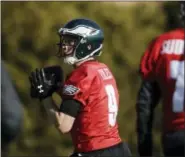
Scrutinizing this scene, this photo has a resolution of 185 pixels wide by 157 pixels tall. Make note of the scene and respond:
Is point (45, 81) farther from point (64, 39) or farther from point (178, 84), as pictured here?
point (178, 84)

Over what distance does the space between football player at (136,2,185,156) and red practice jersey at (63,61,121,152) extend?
0.82 meters

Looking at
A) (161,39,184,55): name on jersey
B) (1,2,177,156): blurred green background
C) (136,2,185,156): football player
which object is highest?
(161,39,184,55): name on jersey

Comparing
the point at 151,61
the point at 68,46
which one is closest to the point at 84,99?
the point at 68,46

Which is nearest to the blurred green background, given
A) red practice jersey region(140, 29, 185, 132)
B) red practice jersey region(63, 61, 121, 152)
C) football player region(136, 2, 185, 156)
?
football player region(136, 2, 185, 156)

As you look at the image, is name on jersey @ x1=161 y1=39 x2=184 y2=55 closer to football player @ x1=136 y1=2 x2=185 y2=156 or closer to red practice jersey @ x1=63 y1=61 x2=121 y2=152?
football player @ x1=136 y1=2 x2=185 y2=156

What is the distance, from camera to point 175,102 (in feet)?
21.6

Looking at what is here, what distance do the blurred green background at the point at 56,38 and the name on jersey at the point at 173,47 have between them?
4.86 metres

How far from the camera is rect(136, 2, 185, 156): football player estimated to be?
21.6 feet

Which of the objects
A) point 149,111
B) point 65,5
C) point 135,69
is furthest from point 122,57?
point 149,111

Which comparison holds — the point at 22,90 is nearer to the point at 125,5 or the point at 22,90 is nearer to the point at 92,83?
the point at 125,5

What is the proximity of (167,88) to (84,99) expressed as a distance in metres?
1.05

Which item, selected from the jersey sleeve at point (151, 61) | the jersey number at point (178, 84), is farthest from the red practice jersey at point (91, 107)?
the jersey sleeve at point (151, 61)

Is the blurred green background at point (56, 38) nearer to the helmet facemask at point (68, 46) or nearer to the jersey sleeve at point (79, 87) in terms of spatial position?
the helmet facemask at point (68, 46)

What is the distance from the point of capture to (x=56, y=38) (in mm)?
11578
